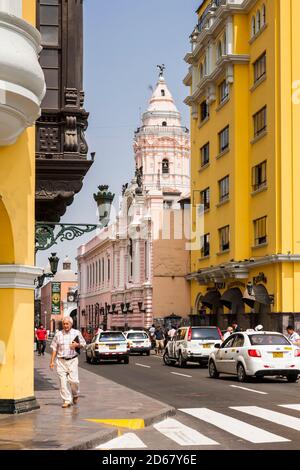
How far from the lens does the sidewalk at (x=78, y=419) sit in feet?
38.4

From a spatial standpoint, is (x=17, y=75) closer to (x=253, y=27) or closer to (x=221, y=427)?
(x=221, y=427)

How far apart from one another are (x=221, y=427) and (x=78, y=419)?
2.33m

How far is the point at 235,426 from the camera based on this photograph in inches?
560

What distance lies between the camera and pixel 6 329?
49.2 ft

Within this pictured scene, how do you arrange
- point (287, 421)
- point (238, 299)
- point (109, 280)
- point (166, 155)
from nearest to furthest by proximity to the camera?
point (287, 421) → point (238, 299) → point (166, 155) → point (109, 280)

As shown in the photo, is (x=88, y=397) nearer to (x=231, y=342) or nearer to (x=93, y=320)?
(x=231, y=342)

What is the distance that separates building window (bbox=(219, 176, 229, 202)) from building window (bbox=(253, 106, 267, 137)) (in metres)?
4.49

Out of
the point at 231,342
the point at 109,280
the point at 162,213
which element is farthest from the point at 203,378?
the point at 109,280

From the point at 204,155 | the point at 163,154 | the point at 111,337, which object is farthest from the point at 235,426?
the point at 163,154

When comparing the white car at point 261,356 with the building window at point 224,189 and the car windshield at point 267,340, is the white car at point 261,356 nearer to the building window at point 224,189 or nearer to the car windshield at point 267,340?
the car windshield at point 267,340

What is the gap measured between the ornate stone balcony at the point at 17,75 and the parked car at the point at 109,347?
25.8 metres

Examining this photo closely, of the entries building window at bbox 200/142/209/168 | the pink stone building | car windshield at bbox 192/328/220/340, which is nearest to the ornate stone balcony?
car windshield at bbox 192/328/220/340

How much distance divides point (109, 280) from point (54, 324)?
48256 millimetres

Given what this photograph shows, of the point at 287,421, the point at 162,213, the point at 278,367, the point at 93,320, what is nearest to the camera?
the point at 287,421
